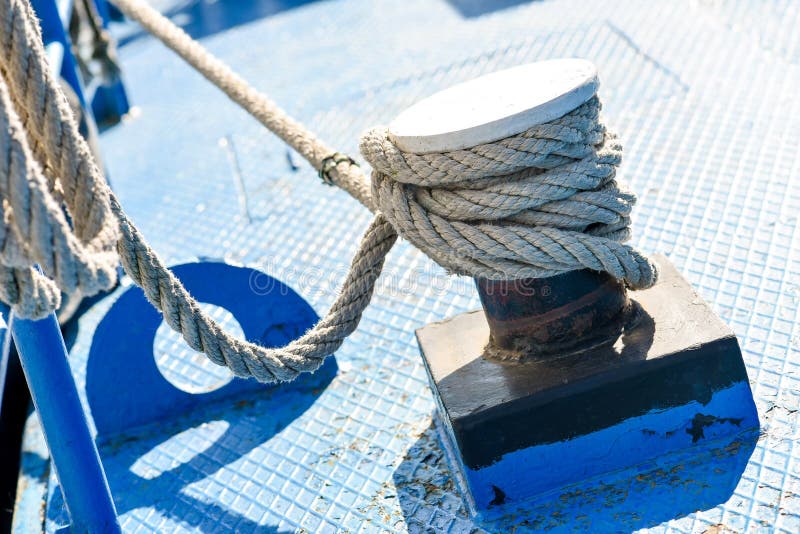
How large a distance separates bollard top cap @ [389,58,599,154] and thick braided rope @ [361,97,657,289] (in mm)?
16

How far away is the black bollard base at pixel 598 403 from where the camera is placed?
4.39ft

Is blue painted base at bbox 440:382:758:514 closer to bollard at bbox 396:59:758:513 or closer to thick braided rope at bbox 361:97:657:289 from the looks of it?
bollard at bbox 396:59:758:513

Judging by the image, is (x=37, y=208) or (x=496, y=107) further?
(x=496, y=107)

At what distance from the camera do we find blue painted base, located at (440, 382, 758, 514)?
1.37 m

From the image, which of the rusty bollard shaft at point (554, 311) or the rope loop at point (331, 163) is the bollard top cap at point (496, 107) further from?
the rope loop at point (331, 163)

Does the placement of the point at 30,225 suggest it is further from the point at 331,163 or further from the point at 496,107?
the point at 331,163

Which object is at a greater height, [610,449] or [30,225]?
[30,225]

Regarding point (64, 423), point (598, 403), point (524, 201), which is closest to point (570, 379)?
point (598, 403)

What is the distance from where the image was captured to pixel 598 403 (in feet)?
4.41

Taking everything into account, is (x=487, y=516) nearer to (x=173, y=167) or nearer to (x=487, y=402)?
(x=487, y=402)

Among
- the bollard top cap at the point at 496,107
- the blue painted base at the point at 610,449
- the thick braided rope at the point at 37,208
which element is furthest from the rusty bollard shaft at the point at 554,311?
the thick braided rope at the point at 37,208

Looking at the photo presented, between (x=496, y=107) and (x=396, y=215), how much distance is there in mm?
231

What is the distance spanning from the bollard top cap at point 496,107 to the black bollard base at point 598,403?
40cm

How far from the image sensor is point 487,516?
1.40 meters
